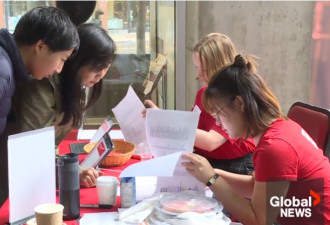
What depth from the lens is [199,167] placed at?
4.69ft

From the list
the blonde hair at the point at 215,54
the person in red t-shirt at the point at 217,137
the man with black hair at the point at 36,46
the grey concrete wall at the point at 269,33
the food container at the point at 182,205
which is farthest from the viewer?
the grey concrete wall at the point at 269,33

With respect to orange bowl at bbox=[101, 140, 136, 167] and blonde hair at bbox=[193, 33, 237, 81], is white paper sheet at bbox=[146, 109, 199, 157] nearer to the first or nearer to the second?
orange bowl at bbox=[101, 140, 136, 167]

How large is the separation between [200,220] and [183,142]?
0.31 metres

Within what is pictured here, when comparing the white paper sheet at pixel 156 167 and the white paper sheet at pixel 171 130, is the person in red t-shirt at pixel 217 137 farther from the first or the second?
the white paper sheet at pixel 156 167

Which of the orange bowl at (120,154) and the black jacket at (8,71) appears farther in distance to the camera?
the orange bowl at (120,154)

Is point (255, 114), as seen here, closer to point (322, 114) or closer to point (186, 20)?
point (322, 114)

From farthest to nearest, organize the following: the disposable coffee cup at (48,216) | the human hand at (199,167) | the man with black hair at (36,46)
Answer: the man with black hair at (36,46)
the human hand at (199,167)
the disposable coffee cup at (48,216)

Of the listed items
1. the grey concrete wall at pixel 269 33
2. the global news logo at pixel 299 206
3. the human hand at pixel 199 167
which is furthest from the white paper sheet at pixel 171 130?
the grey concrete wall at pixel 269 33

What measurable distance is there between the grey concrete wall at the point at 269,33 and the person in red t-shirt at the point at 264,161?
1.84m

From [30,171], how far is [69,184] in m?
0.13

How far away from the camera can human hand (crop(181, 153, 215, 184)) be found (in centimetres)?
143

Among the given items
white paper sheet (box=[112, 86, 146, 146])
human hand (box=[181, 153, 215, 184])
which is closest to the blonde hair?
white paper sheet (box=[112, 86, 146, 146])

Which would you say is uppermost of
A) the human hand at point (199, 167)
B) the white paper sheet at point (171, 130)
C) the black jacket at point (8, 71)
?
the black jacket at point (8, 71)

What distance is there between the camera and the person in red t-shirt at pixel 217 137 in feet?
6.79
